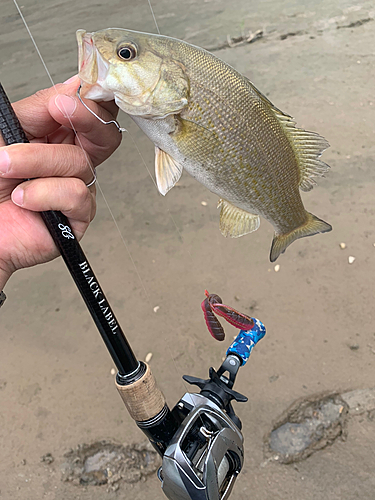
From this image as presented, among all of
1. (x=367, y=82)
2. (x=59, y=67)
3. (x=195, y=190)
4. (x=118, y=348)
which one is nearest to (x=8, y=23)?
(x=59, y=67)

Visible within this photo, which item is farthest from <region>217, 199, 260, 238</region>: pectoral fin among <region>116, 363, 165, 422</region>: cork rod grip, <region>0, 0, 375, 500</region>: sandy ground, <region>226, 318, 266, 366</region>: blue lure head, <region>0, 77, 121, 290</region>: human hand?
<region>0, 0, 375, 500</region>: sandy ground

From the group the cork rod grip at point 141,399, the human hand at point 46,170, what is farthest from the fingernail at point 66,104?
the cork rod grip at point 141,399

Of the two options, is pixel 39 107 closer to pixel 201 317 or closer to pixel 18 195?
pixel 18 195

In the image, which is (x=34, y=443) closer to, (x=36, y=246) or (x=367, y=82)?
(x=36, y=246)

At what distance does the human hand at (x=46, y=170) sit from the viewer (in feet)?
3.26

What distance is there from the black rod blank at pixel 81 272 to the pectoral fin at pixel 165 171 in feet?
0.97

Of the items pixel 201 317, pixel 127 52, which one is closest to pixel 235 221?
pixel 127 52

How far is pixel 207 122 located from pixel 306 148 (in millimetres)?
309

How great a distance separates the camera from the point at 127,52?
0.89 metres

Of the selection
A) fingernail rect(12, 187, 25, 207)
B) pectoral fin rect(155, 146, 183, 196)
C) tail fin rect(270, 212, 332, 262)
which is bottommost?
tail fin rect(270, 212, 332, 262)

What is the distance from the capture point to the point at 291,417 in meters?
1.90

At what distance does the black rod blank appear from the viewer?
3.13ft

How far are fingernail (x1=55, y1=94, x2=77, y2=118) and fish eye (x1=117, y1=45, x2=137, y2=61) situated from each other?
0.21 metres

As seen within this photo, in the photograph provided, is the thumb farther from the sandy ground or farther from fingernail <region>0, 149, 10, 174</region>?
the sandy ground
